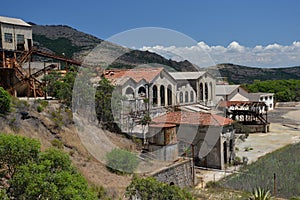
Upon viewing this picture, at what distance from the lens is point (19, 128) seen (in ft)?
52.5

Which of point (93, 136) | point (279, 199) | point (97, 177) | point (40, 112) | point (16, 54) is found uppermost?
point (16, 54)

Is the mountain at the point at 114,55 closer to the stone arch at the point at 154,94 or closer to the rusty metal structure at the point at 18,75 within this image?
the stone arch at the point at 154,94

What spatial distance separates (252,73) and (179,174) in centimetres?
14614

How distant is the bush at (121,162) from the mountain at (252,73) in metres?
115

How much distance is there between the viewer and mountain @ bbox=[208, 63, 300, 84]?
13750 cm

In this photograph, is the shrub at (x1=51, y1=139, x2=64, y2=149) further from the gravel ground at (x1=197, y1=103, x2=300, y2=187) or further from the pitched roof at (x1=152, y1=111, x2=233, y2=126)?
the gravel ground at (x1=197, y1=103, x2=300, y2=187)

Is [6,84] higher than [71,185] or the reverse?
higher

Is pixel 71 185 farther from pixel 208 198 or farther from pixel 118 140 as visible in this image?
pixel 118 140

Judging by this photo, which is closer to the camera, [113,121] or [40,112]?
[40,112]

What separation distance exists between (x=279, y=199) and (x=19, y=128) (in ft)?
43.2

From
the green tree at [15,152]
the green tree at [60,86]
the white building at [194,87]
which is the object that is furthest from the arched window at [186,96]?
the green tree at [15,152]

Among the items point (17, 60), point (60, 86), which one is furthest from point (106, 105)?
point (17, 60)

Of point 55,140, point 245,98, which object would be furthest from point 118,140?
point 245,98

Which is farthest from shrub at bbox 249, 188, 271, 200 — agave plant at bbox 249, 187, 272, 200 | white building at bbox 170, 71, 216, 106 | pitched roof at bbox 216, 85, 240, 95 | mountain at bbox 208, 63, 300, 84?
mountain at bbox 208, 63, 300, 84
